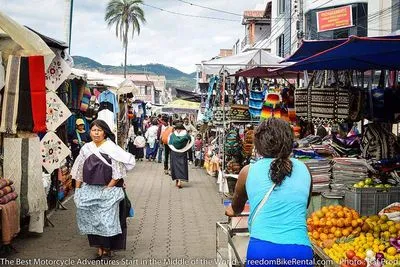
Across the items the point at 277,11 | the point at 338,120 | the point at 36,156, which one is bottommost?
the point at 36,156

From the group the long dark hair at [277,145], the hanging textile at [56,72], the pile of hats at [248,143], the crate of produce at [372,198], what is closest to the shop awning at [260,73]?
the pile of hats at [248,143]

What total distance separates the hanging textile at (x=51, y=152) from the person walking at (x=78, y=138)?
326cm

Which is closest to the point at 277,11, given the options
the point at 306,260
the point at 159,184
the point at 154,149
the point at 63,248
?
the point at 154,149

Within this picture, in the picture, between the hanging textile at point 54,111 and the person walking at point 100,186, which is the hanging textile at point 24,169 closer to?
the person walking at point 100,186

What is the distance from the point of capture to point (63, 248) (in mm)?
6754

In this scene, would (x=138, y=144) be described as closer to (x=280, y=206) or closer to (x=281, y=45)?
(x=281, y=45)

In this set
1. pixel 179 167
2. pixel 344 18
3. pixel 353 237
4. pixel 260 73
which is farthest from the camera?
pixel 344 18

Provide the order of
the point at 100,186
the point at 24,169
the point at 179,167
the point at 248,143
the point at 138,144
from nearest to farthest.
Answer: the point at 100,186 → the point at 24,169 → the point at 248,143 → the point at 179,167 → the point at 138,144

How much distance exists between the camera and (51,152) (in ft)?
23.7

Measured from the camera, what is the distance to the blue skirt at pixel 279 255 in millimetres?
3000

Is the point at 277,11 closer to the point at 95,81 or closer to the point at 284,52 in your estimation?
the point at 284,52

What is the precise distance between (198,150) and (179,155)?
5614mm

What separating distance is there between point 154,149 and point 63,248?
44.5ft

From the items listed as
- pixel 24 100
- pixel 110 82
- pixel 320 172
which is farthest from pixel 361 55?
pixel 110 82
